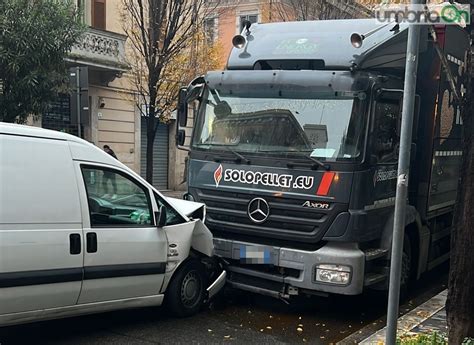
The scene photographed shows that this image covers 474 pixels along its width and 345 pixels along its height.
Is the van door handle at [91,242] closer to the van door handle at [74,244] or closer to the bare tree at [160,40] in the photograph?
the van door handle at [74,244]

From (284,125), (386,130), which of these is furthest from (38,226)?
(386,130)

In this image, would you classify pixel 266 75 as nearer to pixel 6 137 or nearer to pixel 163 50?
pixel 6 137

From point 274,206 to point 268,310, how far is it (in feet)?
4.34

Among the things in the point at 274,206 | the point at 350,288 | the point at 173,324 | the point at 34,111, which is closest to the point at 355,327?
the point at 350,288

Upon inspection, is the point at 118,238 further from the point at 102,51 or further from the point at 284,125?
the point at 102,51

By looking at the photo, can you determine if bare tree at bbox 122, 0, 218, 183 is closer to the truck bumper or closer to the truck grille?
the truck grille

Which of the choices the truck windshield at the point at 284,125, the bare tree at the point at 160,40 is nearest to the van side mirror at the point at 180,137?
the truck windshield at the point at 284,125

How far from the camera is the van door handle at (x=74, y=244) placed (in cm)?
469

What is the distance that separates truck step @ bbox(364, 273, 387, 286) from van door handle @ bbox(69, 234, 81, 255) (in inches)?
117

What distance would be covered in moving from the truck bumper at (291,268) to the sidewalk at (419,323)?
514 millimetres

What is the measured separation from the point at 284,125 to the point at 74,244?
2.62m

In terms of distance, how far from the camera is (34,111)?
31.6ft

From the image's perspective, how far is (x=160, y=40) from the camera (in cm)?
1338

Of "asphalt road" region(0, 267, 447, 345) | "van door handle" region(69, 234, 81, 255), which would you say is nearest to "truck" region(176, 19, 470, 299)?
"asphalt road" region(0, 267, 447, 345)
